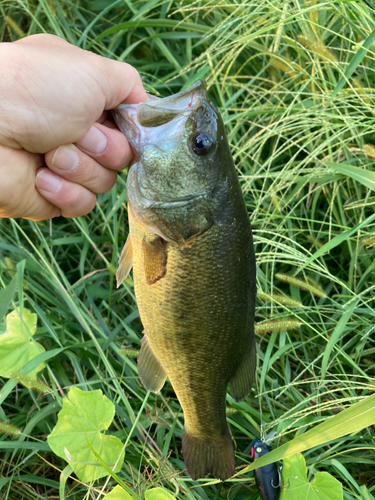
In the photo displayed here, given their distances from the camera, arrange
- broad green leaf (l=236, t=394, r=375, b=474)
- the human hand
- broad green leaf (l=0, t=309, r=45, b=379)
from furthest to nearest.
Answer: broad green leaf (l=0, t=309, r=45, b=379) < the human hand < broad green leaf (l=236, t=394, r=375, b=474)

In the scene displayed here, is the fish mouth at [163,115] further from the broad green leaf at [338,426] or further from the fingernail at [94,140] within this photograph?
the broad green leaf at [338,426]

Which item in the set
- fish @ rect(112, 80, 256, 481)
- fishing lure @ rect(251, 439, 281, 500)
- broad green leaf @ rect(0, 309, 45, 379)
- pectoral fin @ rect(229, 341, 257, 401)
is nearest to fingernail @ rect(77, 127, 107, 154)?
fish @ rect(112, 80, 256, 481)

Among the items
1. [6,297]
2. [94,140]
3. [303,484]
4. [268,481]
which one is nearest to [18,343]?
[6,297]

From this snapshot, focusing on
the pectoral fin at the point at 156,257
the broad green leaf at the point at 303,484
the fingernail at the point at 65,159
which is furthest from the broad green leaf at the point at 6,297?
the broad green leaf at the point at 303,484

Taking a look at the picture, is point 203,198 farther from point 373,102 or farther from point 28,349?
point 373,102

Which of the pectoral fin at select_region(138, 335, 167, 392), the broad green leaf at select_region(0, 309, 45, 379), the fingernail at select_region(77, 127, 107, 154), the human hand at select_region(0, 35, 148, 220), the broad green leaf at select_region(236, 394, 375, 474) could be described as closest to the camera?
the broad green leaf at select_region(236, 394, 375, 474)

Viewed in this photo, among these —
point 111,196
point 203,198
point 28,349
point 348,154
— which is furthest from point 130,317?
point 348,154

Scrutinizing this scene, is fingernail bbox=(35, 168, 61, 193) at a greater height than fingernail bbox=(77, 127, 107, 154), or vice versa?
fingernail bbox=(77, 127, 107, 154)

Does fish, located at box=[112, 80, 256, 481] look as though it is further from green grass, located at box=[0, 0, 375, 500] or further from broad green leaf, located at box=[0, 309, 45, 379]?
broad green leaf, located at box=[0, 309, 45, 379]

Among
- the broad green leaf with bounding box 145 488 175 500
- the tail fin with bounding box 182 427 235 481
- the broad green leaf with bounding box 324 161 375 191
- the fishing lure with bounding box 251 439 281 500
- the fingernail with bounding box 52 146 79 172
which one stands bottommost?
the fishing lure with bounding box 251 439 281 500
